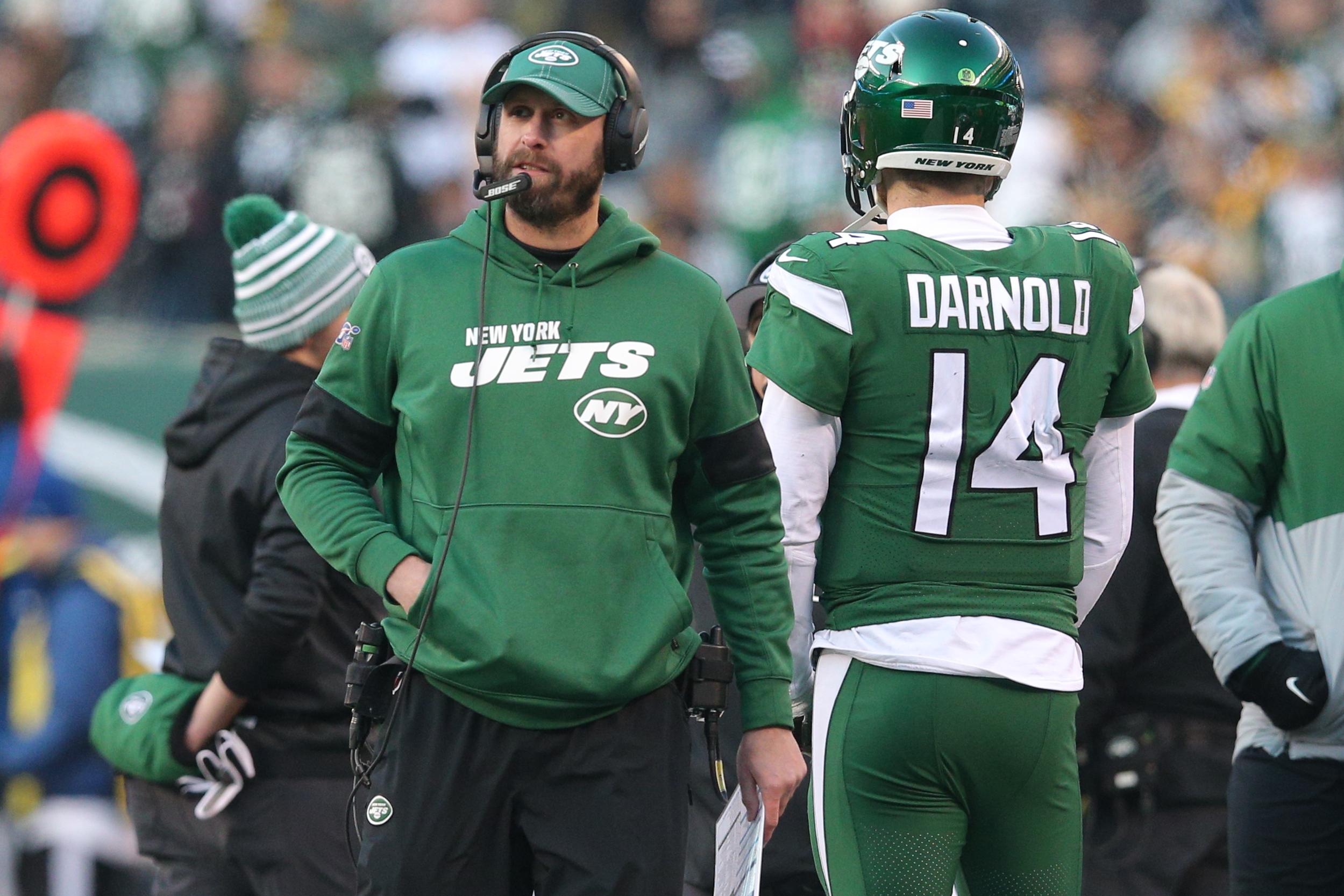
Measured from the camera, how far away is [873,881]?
119 inches

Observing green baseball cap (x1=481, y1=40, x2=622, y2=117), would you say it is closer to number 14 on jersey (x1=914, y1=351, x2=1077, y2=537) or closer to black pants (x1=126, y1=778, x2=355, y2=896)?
number 14 on jersey (x1=914, y1=351, x2=1077, y2=537)

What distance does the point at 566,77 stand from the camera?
3004mm

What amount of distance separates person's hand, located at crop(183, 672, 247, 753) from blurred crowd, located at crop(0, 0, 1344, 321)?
5142mm

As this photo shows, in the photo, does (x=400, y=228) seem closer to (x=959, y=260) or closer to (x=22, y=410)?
(x=22, y=410)

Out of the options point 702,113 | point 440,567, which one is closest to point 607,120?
point 440,567

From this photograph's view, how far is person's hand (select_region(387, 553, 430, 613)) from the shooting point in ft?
9.39

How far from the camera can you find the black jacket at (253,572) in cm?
403

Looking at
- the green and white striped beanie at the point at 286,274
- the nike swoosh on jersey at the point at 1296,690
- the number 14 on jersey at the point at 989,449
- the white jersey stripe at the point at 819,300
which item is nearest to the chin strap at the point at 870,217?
the white jersey stripe at the point at 819,300

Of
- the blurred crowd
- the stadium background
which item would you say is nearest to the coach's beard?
the stadium background

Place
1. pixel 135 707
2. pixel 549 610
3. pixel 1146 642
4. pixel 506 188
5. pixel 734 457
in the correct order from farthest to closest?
1. pixel 1146 642
2. pixel 135 707
3. pixel 734 457
4. pixel 506 188
5. pixel 549 610

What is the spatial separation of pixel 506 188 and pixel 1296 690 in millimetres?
1761

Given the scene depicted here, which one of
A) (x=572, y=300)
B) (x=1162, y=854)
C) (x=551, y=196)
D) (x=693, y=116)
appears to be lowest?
(x=1162, y=854)

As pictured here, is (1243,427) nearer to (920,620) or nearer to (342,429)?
(920,620)

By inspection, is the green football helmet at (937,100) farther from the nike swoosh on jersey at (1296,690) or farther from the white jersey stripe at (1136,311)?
the nike swoosh on jersey at (1296,690)
